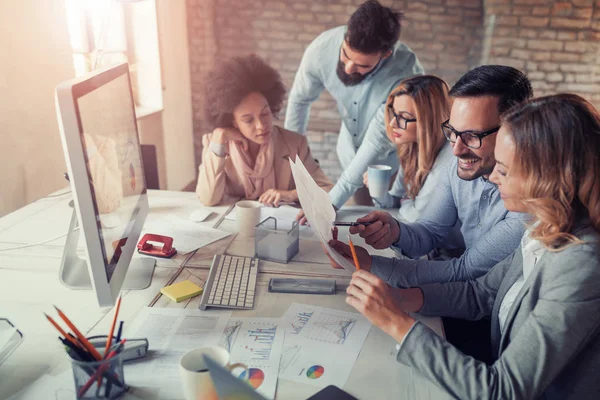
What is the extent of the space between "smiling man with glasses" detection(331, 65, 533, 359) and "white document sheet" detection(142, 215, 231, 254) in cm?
45

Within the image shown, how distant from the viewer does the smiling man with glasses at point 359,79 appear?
211 cm

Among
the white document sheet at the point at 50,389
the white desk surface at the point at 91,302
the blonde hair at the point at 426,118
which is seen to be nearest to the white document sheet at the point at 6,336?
the white desk surface at the point at 91,302

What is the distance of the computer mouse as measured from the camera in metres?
1.67

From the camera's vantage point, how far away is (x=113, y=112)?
1.11 metres

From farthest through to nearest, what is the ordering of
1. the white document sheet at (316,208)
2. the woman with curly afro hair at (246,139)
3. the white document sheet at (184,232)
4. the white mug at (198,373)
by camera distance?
the woman with curly afro hair at (246,139)
the white document sheet at (184,232)
the white document sheet at (316,208)
the white mug at (198,373)

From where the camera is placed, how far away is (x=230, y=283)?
1198 millimetres

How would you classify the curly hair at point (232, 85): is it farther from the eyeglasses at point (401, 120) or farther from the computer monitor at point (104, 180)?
the computer monitor at point (104, 180)

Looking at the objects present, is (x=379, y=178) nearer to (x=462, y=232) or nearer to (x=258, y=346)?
(x=462, y=232)

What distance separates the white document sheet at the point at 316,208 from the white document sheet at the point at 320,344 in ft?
0.41

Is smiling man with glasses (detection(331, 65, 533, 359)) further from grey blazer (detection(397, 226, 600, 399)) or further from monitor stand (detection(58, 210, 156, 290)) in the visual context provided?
monitor stand (detection(58, 210, 156, 290))

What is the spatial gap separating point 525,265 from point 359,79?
1565 millimetres

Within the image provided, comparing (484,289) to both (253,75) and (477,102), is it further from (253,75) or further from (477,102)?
(253,75)

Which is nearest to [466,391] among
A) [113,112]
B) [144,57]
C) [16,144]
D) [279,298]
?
[279,298]

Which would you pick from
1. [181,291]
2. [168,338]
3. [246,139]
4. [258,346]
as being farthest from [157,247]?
[246,139]
